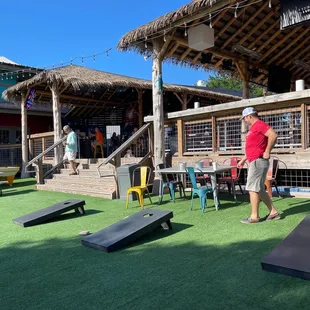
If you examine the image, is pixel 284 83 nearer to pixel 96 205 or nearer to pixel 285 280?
pixel 96 205

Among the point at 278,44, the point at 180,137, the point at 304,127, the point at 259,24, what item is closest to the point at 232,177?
the point at 304,127

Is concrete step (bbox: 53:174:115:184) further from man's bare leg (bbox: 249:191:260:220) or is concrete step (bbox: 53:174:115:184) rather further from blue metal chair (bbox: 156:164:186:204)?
man's bare leg (bbox: 249:191:260:220)

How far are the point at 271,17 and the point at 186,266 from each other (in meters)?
7.95

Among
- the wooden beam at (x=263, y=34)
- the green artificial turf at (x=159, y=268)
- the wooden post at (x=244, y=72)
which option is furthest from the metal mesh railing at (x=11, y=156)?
the wooden beam at (x=263, y=34)

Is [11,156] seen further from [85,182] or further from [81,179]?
[85,182]

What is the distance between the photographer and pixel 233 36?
9.36 metres

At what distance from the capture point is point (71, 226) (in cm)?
533

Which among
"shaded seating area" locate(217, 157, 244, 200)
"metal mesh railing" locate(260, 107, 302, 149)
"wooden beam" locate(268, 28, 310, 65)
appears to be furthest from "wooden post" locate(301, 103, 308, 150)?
"wooden beam" locate(268, 28, 310, 65)

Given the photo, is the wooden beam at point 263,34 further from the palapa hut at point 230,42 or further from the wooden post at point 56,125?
A: the wooden post at point 56,125

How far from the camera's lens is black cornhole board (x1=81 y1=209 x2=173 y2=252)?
395 centimetres

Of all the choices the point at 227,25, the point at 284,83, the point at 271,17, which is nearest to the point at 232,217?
the point at 227,25

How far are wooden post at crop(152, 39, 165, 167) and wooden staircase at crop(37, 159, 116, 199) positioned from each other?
1.42 m

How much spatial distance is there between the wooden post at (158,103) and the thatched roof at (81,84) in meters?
4.05

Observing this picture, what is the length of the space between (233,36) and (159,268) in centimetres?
786
